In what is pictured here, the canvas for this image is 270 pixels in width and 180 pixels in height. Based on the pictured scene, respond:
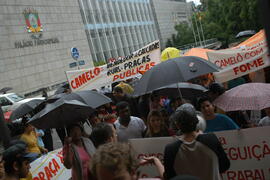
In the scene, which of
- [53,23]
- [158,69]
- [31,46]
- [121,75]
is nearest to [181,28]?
[53,23]

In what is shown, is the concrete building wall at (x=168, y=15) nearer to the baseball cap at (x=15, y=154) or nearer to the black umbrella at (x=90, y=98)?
the black umbrella at (x=90, y=98)

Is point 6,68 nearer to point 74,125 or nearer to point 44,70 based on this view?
point 44,70

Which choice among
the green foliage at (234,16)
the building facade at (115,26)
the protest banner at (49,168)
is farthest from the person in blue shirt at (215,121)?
the building facade at (115,26)

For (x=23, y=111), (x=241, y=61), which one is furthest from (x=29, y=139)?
(x=241, y=61)

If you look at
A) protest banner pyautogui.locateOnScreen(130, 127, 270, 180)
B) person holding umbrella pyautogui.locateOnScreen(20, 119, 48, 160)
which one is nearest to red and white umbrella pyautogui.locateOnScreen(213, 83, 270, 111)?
protest banner pyautogui.locateOnScreen(130, 127, 270, 180)

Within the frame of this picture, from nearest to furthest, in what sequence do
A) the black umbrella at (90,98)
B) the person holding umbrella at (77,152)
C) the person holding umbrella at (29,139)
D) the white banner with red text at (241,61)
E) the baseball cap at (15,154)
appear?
the baseball cap at (15,154)
the person holding umbrella at (77,152)
the black umbrella at (90,98)
the person holding umbrella at (29,139)
the white banner with red text at (241,61)

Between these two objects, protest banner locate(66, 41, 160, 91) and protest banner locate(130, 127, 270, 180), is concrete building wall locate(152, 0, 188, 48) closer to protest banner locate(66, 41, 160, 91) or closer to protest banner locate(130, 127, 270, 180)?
protest banner locate(66, 41, 160, 91)

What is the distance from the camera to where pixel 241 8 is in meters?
30.1

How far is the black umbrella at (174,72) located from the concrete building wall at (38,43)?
3056 centimetres

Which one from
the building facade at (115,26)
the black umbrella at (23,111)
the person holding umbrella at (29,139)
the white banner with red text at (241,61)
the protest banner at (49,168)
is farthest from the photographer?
the building facade at (115,26)

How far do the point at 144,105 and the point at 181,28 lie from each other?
63395 mm

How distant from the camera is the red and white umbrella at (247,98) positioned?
164 inches

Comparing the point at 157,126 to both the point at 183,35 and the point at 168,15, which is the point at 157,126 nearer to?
the point at 183,35

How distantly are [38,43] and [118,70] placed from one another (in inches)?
1164
